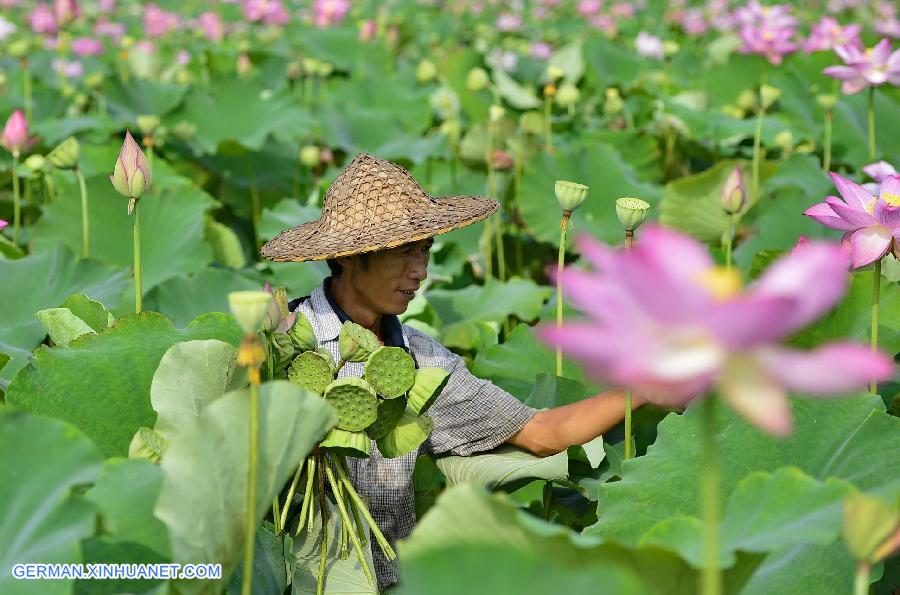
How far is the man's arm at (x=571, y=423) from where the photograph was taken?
1.65 meters

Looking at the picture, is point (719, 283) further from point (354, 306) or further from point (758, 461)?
point (354, 306)

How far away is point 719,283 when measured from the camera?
695mm

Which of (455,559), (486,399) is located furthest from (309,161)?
(455,559)

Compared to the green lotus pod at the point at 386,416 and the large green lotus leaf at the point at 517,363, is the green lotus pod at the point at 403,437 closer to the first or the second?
the green lotus pod at the point at 386,416

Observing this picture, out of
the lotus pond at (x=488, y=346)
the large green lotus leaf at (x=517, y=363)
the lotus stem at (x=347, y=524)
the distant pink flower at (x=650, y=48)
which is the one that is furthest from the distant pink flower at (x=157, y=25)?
the lotus stem at (x=347, y=524)

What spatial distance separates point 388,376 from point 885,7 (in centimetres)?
702

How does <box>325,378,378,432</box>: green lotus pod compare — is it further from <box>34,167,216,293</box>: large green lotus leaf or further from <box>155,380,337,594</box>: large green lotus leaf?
<box>34,167,216,293</box>: large green lotus leaf

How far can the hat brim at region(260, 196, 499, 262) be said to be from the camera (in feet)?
5.20

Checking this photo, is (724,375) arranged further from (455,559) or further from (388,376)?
(388,376)

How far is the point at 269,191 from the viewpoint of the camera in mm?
3650

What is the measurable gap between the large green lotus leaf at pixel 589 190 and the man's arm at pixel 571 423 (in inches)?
50.4

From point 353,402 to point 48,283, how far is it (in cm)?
104

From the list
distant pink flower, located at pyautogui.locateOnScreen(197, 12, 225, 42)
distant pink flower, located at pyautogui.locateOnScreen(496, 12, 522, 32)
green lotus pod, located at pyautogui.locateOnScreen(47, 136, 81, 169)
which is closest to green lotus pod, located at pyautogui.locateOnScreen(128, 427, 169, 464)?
green lotus pod, located at pyautogui.locateOnScreen(47, 136, 81, 169)

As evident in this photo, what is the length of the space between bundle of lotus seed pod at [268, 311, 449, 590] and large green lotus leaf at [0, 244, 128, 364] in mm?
837
